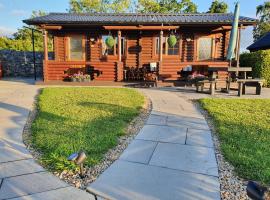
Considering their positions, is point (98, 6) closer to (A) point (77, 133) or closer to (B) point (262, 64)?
(B) point (262, 64)

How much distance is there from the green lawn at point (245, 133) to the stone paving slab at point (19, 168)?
98.4 inches

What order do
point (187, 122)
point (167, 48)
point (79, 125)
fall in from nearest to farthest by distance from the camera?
point (79, 125) < point (187, 122) < point (167, 48)

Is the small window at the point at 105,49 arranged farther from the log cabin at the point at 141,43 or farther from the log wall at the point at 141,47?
the log wall at the point at 141,47

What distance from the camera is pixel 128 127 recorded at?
4.84 m

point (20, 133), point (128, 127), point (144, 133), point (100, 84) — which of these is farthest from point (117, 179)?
point (100, 84)

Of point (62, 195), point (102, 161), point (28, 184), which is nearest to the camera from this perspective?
point (62, 195)

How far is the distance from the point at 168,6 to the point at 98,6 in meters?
8.24

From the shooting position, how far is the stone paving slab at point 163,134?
4.14m

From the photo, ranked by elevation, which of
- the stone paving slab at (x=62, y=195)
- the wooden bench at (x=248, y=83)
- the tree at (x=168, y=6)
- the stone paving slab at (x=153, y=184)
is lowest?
the stone paving slab at (x=62, y=195)

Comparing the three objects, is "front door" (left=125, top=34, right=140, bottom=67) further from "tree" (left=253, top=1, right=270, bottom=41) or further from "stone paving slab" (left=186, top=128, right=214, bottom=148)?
"tree" (left=253, top=1, right=270, bottom=41)

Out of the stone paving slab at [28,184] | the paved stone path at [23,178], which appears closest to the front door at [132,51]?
the paved stone path at [23,178]

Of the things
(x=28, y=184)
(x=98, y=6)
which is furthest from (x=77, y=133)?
(x=98, y=6)

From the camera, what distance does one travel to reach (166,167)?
312 cm

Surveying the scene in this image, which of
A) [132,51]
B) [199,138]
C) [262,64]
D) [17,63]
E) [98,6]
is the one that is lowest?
[199,138]
